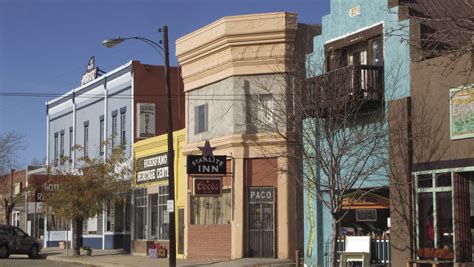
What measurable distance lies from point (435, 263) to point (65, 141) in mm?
31318

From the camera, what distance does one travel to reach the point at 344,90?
778 inches

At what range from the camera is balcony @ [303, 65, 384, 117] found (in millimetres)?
19688

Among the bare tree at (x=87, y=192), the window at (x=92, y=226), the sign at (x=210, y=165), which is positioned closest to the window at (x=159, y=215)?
the bare tree at (x=87, y=192)

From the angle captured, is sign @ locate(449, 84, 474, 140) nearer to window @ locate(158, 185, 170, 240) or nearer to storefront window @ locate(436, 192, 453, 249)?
storefront window @ locate(436, 192, 453, 249)

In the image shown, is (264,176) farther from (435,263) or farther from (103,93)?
(103,93)

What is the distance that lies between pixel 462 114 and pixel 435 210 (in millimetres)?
2584

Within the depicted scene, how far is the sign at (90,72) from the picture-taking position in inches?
1652

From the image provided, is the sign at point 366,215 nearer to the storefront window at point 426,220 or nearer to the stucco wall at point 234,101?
the storefront window at point 426,220

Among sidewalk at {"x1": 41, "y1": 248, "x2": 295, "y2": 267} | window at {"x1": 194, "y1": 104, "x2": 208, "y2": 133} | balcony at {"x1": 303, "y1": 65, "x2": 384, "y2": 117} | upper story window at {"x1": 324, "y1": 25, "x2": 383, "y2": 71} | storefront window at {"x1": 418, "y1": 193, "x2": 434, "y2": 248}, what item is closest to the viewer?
storefront window at {"x1": 418, "y1": 193, "x2": 434, "y2": 248}

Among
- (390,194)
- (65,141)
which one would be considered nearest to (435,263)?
(390,194)

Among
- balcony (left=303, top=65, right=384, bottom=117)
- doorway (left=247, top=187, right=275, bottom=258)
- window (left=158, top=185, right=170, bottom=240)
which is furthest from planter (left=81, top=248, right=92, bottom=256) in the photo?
balcony (left=303, top=65, right=384, bottom=117)

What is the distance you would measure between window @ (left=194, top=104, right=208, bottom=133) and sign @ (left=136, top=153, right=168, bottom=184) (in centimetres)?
333

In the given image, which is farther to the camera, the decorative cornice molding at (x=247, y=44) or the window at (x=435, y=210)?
the decorative cornice molding at (x=247, y=44)

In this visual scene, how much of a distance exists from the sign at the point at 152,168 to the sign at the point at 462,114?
650 inches
